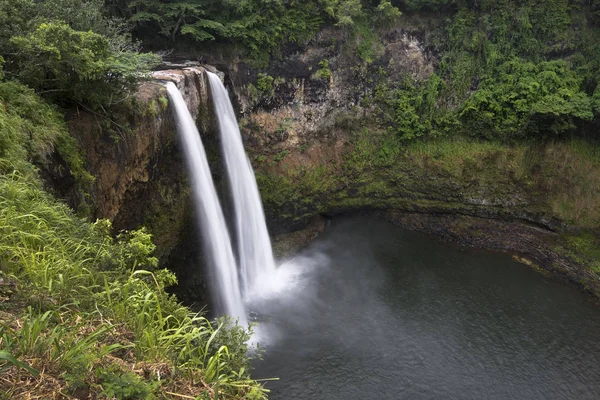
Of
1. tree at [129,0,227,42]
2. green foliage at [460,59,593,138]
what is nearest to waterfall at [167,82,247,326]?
tree at [129,0,227,42]

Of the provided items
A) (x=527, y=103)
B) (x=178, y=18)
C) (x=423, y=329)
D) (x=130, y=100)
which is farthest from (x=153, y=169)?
(x=527, y=103)

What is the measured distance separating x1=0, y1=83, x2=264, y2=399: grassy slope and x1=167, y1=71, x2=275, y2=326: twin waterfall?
19.3 feet

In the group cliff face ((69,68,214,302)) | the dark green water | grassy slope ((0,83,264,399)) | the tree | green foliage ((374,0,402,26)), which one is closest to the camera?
grassy slope ((0,83,264,399))

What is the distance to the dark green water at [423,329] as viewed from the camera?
10.4 meters

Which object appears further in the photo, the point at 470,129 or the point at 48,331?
the point at 470,129

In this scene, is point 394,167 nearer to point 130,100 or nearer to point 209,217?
point 209,217

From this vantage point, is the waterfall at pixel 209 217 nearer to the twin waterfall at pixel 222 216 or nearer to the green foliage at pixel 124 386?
the twin waterfall at pixel 222 216

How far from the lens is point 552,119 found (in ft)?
53.7

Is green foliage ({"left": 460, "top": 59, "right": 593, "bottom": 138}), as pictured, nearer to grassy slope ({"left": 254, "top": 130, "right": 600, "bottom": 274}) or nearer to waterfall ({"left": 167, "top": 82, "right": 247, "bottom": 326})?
grassy slope ({"left": 254, "top": 130, "right": 600, "bottom": 274})

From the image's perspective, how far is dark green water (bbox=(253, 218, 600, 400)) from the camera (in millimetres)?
10375

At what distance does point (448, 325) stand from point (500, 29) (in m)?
14.4

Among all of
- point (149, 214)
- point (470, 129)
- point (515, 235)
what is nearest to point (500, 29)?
point (470, 129)

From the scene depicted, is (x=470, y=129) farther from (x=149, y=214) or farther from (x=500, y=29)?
(x=149, y=214)

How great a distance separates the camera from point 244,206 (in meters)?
14.4
